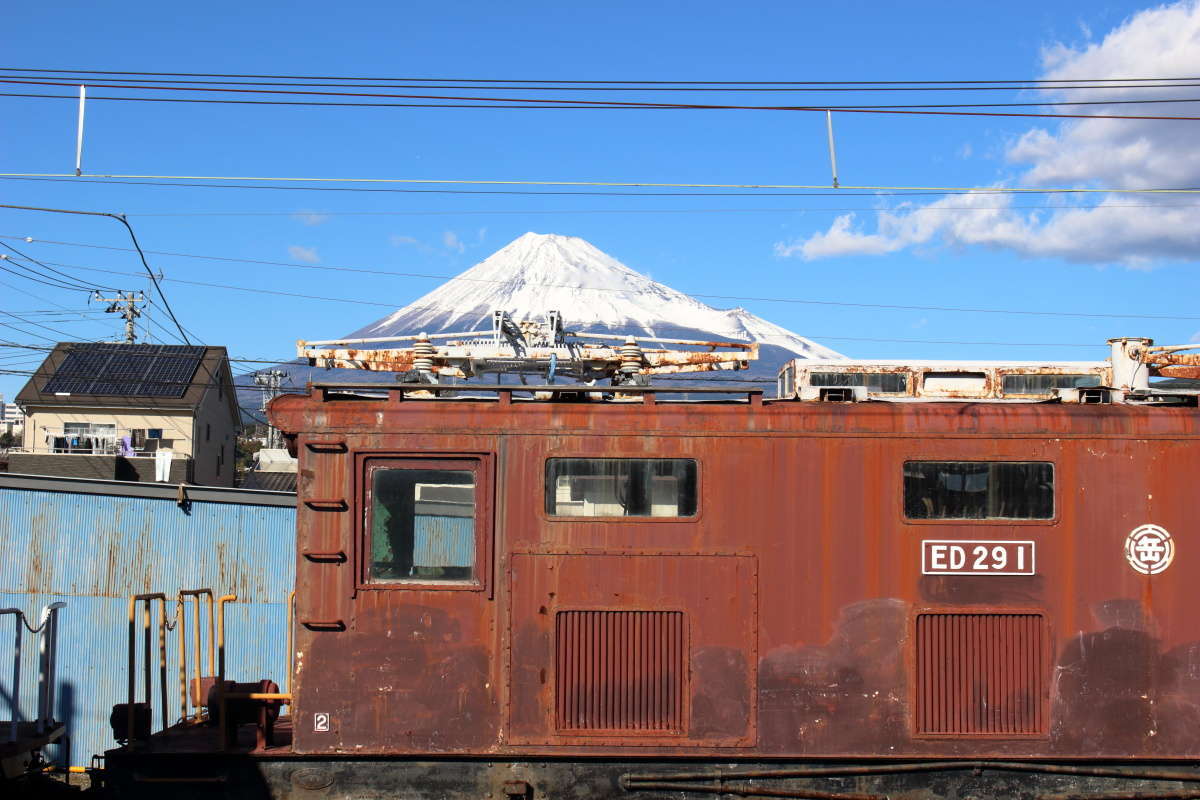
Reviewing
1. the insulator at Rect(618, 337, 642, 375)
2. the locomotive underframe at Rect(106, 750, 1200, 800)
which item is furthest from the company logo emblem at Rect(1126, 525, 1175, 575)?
the insulator at Rect(618, 337, 642, 375)

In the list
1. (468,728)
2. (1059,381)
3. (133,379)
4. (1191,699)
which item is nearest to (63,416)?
(133,379)

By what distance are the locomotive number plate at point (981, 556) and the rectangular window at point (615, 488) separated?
1847 mm

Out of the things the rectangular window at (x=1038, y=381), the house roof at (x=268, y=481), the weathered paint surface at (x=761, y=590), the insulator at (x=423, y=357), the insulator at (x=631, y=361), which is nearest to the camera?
the weathered paint surface at (x=761, y=590)

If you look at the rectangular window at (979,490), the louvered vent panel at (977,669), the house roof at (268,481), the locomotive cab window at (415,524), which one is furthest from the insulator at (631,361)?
the house roof at (268,481)

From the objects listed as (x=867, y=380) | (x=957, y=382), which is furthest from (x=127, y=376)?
(x=957, y=382)

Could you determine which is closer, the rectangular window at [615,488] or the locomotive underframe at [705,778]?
the locomotive underframe at [705,778]

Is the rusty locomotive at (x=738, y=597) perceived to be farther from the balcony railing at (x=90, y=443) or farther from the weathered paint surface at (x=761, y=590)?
the balcony railing at (x=90, y=443)

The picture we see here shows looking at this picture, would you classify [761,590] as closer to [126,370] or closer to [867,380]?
[867,380]

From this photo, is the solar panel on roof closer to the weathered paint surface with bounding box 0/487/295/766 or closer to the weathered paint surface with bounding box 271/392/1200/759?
the weathered paint surface with bounding box 0/487/295/766

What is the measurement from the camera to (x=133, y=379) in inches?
1677

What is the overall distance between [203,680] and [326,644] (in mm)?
Result: 2197

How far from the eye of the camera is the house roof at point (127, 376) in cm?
4209

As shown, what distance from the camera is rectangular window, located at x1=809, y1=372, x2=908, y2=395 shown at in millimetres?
19328

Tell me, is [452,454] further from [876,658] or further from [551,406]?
[876,658]
